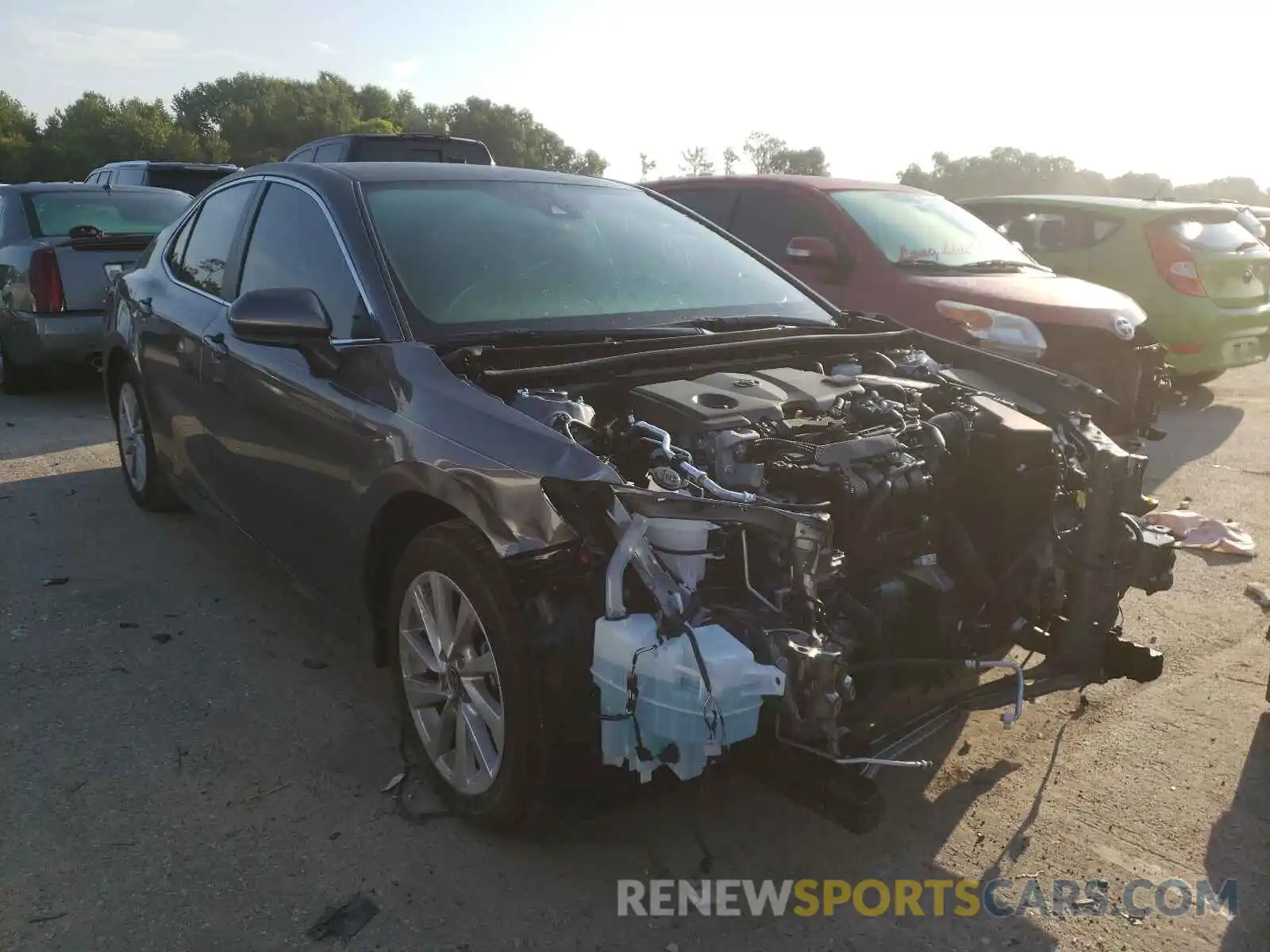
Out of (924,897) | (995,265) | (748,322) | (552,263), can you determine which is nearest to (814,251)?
(995,265)

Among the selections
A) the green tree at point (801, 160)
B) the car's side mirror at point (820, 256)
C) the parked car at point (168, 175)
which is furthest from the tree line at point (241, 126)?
the car's side mirror at point (820, 256)

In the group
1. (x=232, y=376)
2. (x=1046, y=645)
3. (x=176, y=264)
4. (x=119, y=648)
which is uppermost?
(x=176, y=264)

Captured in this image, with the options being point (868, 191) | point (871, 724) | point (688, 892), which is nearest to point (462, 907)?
point (688, 892)

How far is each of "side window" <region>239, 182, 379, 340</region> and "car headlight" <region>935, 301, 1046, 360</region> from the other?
13.3 ft

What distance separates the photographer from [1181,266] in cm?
836

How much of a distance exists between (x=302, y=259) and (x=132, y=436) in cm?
248

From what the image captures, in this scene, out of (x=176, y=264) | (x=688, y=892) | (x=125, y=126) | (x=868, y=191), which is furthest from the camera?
(x=125, y=126)

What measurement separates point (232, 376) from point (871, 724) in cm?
272

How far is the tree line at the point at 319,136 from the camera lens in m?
44.4

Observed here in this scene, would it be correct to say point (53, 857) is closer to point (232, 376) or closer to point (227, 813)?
point (227, 813)

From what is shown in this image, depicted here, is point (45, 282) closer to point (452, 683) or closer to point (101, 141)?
point (452, 683)

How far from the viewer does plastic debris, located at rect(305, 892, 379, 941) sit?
2430 mm

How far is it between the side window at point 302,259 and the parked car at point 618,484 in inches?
0.6

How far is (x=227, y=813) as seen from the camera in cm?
290
